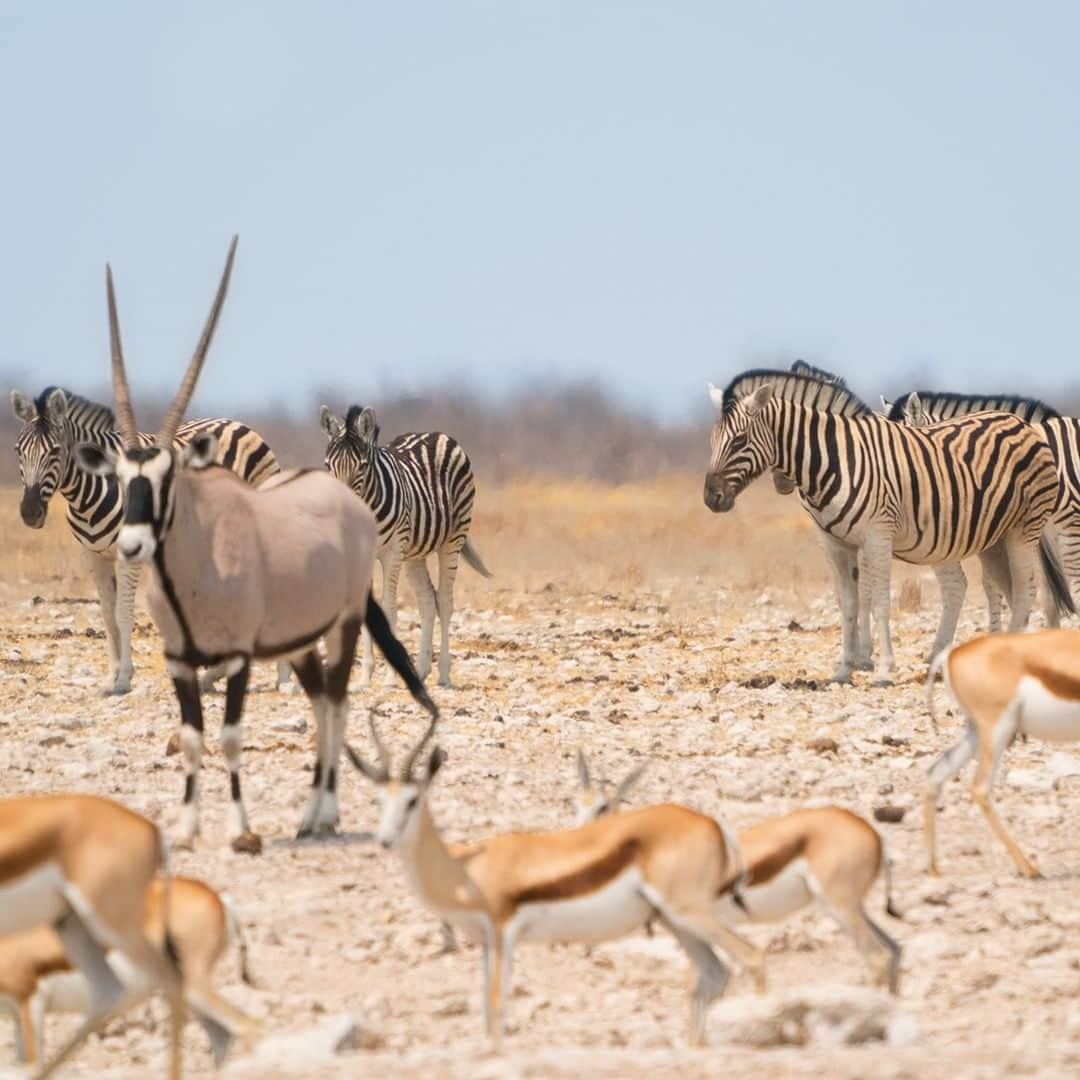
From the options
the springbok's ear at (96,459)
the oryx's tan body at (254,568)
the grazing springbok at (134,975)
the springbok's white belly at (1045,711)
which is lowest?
the grazing springbok at (134,975)

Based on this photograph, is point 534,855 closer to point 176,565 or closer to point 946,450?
point 176,565

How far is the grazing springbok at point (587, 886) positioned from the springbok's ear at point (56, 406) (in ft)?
30.4

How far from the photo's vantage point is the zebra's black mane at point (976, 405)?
19625 mm

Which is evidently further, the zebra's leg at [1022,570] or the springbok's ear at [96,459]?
the zebra's leg at [1022,570]

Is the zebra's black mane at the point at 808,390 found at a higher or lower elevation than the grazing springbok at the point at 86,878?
higher

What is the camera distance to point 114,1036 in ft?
23.4

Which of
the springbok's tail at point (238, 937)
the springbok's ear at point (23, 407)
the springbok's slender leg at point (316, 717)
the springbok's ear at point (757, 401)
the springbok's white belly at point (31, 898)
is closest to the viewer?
the springbok's white belly at point (31, 898)

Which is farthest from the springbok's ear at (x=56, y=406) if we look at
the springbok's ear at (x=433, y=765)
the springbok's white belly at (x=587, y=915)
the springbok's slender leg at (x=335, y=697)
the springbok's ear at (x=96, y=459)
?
the springbok's white belly at (x=587, y=915)

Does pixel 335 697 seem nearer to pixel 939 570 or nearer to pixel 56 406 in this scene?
pixel 56 406

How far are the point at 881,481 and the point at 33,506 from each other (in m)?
6.12

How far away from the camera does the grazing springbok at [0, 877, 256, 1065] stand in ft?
21.1

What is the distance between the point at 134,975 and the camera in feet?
20.8

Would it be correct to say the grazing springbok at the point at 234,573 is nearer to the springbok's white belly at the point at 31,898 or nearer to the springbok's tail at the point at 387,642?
the springbok's tail at the point at 387,642

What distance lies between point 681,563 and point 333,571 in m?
17.6
